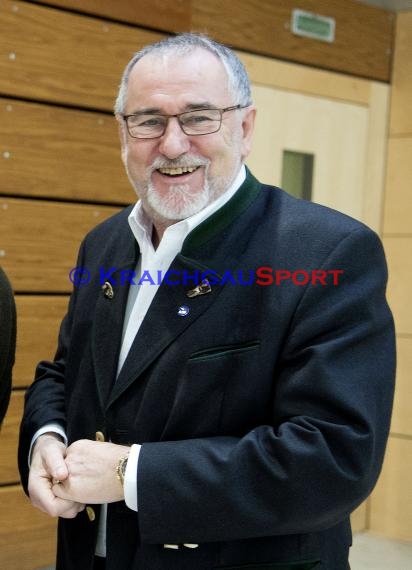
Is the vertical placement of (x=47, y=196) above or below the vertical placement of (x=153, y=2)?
below

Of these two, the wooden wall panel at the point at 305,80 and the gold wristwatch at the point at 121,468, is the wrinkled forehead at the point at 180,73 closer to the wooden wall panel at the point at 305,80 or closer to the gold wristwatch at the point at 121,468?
the gold wristwatch at the point at 121,468

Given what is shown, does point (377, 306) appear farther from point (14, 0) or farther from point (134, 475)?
point (14, 0)

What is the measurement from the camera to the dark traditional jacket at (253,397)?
63.2 inches

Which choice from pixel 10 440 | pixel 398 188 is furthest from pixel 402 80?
pixel 10 440

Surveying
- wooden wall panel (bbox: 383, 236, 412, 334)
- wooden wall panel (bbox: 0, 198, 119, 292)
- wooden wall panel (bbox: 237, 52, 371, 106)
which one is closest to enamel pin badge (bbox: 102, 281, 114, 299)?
wooden wall panel (bbox: 0, 198, 119, 292)

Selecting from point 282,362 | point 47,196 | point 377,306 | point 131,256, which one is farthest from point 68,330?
point 47,196

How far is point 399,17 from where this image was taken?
16.0 ft

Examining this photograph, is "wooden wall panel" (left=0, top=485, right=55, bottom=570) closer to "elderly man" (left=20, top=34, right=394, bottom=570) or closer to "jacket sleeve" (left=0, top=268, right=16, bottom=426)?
"elderly man" (left=20, top=34, right=394, bottom=570)

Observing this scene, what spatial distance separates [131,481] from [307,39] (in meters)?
3.37

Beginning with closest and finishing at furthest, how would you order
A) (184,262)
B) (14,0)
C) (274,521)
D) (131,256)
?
1. (274,521)
2. (184,262)
3. (131,256)
4. (14,0)

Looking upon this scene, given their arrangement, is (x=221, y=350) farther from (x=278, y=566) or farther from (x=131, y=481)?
(x=278, y=566)

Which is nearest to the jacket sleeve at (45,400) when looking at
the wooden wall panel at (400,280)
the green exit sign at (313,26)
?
the green exit sign at (313,26)

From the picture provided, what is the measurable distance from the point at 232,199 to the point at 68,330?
1.81ft

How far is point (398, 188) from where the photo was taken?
487 cm
